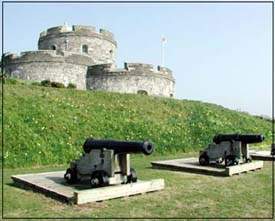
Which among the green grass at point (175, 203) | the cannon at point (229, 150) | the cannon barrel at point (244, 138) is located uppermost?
the cannon barrel at point (244, 138)

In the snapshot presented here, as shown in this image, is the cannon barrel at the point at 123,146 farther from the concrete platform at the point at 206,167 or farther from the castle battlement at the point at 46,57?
the castle battlement at the point at 46,57

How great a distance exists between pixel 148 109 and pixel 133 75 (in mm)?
12742

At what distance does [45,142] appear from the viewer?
16.5m

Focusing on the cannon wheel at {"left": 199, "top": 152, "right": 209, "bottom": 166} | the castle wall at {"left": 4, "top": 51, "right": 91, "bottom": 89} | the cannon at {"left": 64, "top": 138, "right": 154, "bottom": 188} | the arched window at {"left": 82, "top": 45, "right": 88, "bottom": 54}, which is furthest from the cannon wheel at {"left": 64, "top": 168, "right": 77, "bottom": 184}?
the arched window at {"left": 82, "top": 45, "right": 88, "bottom": 54}

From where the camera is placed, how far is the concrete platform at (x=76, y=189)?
867 cm

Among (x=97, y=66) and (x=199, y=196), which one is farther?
(x=97, y=66)

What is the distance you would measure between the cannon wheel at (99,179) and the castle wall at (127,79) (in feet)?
90.9

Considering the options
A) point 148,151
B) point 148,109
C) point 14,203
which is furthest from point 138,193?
point 148,109

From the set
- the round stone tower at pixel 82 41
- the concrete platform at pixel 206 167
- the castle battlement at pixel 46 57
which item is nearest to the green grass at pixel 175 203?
the concrete platform at pixel 206 167

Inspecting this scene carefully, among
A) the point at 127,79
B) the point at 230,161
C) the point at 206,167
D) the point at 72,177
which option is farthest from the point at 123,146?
the point at 127,79

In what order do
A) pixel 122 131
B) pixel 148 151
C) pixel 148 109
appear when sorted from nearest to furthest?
pixel 148 151
pixel 122 131
pixel 148 109

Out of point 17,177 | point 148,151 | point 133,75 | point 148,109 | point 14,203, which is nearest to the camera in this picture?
point 14,203

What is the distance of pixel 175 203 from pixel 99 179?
165cm

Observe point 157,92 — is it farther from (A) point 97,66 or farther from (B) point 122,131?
(B) point 122,131
